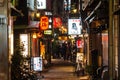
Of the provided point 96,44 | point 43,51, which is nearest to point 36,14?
point 43,51

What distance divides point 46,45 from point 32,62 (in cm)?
2021

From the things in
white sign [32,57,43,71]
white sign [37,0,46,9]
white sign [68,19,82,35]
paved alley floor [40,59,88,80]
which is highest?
white sign [37,0,46,9]

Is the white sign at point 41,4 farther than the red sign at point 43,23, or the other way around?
the white sign at point 41,4

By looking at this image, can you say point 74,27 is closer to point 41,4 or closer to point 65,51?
point 41,4

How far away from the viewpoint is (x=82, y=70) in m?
32.3

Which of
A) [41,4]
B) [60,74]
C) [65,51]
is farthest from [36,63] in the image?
[65,51]

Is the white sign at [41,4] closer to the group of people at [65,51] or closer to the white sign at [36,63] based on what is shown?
the white sign at [36,63]

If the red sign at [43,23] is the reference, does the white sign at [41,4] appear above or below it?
above

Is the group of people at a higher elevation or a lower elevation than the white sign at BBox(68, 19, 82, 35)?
lower

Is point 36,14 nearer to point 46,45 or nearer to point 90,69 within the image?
point 46,45

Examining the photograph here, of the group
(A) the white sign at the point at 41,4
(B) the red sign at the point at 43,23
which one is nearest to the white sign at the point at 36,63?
(B) the red sign at the point at 43,23

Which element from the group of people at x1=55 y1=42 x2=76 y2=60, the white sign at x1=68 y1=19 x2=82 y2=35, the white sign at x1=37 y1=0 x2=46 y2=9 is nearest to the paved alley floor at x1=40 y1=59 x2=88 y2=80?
the white sign at x1=68 y1=19 x2=82 y2=35

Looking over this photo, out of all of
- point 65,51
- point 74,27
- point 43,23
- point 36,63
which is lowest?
point 65,51

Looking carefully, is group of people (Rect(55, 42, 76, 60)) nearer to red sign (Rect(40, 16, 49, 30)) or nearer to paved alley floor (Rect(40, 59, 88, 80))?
paved alley floor (Rect(40, 59, 88, 80))
